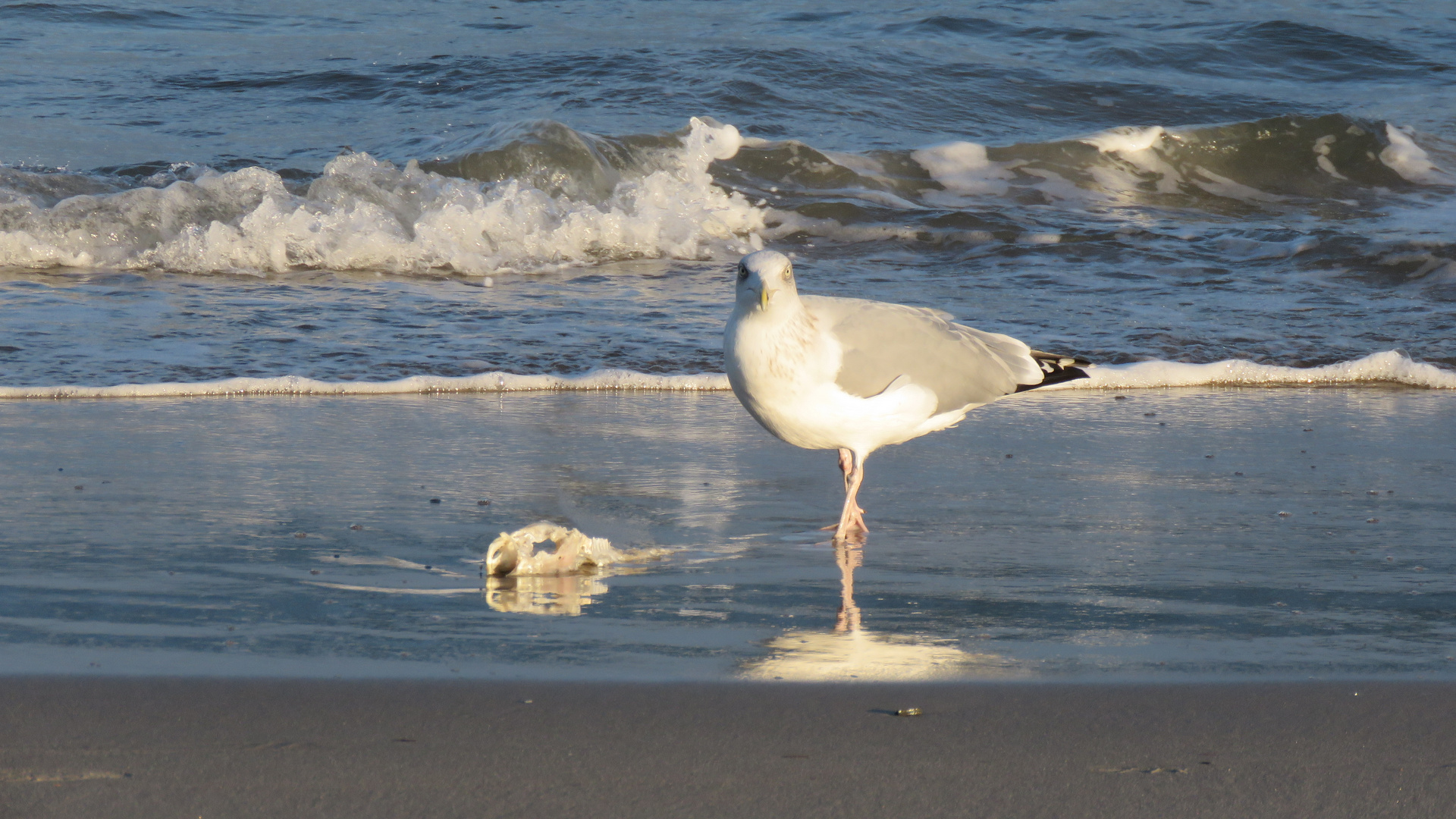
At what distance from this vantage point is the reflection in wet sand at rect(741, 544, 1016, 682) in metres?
2.46

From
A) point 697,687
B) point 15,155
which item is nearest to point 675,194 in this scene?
point 15,155

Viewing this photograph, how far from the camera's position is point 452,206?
345 inches

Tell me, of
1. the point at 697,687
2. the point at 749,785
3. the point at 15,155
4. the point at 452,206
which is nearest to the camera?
the point at 749,785

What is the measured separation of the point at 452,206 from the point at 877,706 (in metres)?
6.93

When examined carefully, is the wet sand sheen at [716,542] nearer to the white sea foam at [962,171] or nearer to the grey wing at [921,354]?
the grey wing at [921,354]

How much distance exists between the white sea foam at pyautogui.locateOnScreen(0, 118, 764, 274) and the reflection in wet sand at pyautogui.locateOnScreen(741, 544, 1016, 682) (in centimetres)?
583

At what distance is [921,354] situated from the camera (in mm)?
3635

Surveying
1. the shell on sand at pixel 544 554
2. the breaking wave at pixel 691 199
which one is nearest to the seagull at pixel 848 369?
the shell on sand at pixel 544 554

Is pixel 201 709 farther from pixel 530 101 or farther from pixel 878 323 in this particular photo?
pixel 530 101

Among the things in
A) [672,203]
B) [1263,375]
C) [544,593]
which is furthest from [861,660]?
[672,203]

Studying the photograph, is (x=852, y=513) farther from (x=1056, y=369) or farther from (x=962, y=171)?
(x=962, y=171)

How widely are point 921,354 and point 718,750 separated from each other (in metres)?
1.68

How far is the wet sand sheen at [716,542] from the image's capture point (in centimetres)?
258

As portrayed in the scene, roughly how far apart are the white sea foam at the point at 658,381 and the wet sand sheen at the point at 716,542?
177mm
